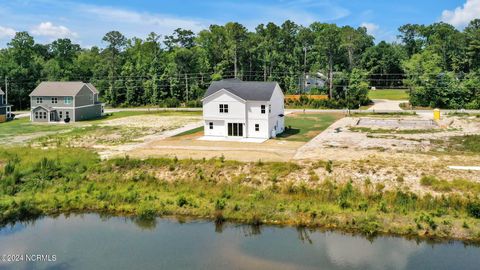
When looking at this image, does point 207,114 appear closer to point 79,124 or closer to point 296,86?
point 79,124

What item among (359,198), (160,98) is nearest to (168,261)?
(359,198)

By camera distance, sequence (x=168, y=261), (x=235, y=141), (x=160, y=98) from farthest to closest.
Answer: (x=160, y=98) → (x=235, y=141) → (x=168, y=261)

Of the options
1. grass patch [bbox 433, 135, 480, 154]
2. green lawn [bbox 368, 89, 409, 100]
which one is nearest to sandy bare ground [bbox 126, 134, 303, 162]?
grass patch [bbox 433, 135, 480, 154]

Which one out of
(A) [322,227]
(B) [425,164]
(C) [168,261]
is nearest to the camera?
(C) [168,261]

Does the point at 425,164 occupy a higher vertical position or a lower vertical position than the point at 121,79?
lower

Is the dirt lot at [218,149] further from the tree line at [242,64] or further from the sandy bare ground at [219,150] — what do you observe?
the tree line at [242,64]

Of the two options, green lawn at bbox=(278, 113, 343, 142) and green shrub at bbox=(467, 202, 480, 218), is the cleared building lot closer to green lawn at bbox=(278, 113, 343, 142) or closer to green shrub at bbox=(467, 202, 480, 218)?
green lawn at bbox=(278, 113, 343, 142)
